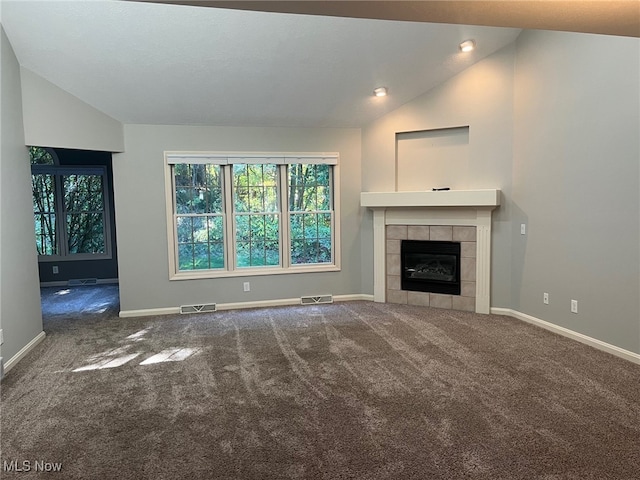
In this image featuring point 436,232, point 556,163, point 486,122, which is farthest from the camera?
point 436,232

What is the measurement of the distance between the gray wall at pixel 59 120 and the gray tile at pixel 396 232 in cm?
361

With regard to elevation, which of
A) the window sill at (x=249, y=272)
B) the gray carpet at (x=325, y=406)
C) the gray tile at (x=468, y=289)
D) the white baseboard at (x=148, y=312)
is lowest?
the gray carpet at (x=325, y=406)

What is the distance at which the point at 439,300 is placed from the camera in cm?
514

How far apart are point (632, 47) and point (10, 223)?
5424 mm

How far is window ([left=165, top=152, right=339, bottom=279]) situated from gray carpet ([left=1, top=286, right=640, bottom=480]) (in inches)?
52.2

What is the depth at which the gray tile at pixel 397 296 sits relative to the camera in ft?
17.6

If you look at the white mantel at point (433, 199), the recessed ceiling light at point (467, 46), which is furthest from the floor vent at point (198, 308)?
the recessed ceiling light at point (467, 46)

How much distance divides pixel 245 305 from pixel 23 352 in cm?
241

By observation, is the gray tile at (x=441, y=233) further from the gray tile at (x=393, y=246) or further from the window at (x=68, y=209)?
the window at (x=68, y=209)

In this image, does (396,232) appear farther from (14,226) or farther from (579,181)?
(14,226)

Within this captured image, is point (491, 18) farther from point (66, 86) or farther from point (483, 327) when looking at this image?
point (66, 86)

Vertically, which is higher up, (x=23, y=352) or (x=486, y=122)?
(x=486, y=122)

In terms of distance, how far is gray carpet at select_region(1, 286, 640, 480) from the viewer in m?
2.06

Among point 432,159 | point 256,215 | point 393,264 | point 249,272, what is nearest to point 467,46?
point 432,159
